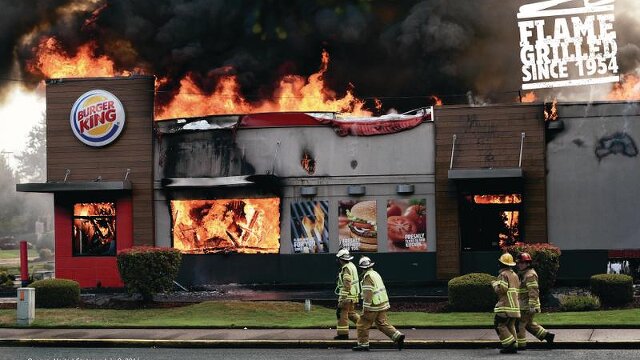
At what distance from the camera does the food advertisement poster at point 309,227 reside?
103ft

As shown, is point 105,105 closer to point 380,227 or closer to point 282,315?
point 380,227

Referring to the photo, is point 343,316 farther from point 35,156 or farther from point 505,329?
point 35,156

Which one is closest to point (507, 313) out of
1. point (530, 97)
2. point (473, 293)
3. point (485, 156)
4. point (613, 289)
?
point (473, 293)

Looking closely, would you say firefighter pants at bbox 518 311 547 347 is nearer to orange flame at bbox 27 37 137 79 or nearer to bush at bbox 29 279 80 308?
bush at bbox 29 279 80 308

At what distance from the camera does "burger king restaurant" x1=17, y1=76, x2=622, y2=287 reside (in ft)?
99.1

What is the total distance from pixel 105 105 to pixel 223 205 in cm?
534

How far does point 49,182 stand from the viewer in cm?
3234

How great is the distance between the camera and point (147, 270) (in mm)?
26594

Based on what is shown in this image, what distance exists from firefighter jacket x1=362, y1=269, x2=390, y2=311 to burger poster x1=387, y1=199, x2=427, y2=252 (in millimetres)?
12923

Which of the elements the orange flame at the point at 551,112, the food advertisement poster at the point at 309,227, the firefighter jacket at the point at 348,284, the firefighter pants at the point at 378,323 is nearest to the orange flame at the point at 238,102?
the food advertisement poster at the point at 309,227

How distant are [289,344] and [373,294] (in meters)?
2.38

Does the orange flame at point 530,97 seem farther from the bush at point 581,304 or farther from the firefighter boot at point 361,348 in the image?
the firefighter boot at point 361,348

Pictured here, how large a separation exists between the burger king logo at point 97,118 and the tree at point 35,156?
91.7m

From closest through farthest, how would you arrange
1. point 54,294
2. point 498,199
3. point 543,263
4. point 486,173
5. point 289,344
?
point 289,344
point 543,263
point 54,294
point 486,173
point 498,199
